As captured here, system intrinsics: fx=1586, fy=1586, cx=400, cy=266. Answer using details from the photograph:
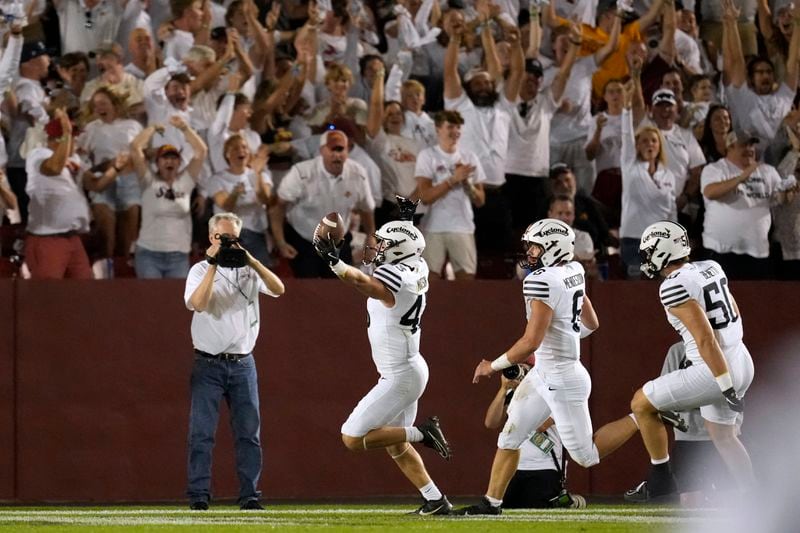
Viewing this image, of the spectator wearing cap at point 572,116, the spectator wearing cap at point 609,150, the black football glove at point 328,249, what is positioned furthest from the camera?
the spectator wearing cap at point 572,116

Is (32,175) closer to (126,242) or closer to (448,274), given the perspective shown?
(126,242)

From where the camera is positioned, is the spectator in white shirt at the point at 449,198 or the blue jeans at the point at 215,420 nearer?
the blue jeans at the point at 215,420

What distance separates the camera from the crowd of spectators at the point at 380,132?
1258 centimetres

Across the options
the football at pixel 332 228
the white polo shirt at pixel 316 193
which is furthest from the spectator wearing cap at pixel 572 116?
the football at pixel 332 228

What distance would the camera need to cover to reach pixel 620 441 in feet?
33.7

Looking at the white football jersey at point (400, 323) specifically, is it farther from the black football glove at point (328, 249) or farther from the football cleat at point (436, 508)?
the football cleat at point (436, 508)

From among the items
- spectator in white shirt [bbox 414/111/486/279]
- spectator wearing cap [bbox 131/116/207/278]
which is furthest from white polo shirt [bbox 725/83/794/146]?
spectator wearing cap [bbox 131/116/207/278]

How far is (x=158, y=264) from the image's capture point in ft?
40.4

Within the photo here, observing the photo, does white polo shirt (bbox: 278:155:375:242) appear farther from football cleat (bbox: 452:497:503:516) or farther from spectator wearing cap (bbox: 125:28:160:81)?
football cleat (bbox: 452:497:503:516)

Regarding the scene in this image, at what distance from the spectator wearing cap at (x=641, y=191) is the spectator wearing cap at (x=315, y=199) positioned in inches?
86.8

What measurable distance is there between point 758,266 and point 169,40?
213 inches

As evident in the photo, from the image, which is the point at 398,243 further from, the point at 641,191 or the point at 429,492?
the point at 641,191

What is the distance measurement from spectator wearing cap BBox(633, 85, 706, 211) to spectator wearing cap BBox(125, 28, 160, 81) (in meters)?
4.21

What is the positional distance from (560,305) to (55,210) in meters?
4.26
